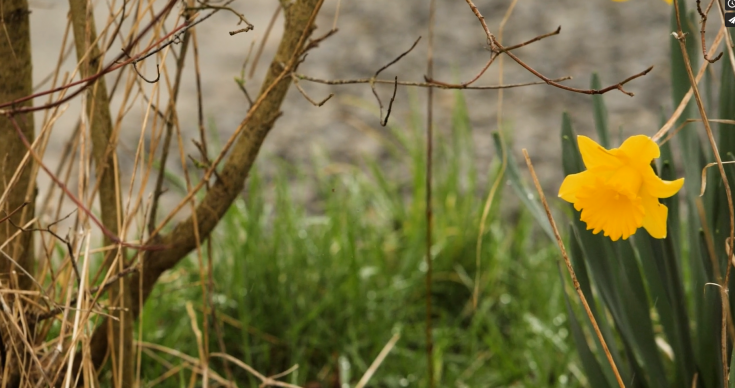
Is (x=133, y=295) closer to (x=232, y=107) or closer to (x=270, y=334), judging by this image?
(x=270, y=334)

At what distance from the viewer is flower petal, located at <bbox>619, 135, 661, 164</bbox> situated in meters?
0.83

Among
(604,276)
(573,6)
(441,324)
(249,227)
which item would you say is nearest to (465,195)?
(441,324)

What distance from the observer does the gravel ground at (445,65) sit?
2855mm

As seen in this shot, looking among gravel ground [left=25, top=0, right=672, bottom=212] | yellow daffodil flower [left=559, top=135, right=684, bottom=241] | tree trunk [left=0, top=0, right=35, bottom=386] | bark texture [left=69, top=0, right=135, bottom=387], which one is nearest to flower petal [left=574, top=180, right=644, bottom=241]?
yellow daffodil flower [left=559, top=135, right=684, bottom=241]

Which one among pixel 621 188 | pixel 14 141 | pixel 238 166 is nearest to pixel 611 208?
pixel 621 188

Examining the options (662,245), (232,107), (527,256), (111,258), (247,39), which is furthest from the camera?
(247,39)

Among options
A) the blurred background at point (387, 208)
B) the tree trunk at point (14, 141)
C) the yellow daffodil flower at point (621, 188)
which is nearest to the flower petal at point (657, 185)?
the yellow daffodil flower at point (621, 188)

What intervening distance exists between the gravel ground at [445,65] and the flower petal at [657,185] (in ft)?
5.62

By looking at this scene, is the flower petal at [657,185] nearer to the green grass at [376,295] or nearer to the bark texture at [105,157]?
the bark texture at [105,157]

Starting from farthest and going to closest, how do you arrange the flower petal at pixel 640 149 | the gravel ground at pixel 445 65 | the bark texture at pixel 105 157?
1. the gravel ground at pixel 445 65
2. the bark texture at pixel 105 157
3. the flower petal at pixel 640 149

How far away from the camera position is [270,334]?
71.8 inches

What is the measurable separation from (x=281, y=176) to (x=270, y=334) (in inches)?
22.3

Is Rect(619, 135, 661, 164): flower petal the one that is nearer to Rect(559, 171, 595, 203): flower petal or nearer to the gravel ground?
Rect(559, 171, 595, 203): flower petal

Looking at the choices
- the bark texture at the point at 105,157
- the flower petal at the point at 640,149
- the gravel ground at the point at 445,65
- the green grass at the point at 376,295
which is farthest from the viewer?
the gravel ground at the point at 445,65
